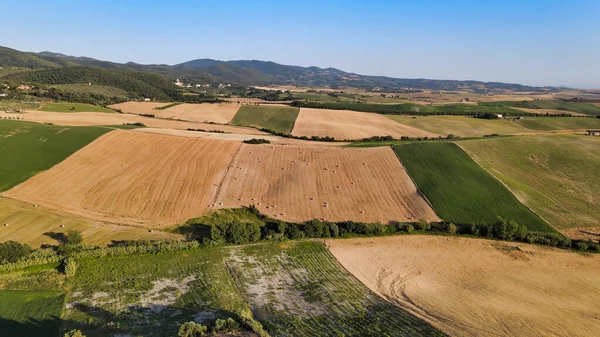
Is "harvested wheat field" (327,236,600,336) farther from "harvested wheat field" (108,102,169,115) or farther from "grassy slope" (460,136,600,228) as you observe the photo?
"harvested wheat field" (108,102,169,115)

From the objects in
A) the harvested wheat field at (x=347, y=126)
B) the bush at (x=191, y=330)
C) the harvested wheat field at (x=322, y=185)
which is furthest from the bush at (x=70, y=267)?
the harvested wheat field at (x=347, y=126)

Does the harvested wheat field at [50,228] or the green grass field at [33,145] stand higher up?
the green grass field at [33,145]

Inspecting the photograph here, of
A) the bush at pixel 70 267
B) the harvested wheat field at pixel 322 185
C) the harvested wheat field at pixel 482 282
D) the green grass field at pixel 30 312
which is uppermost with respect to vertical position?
the harvested wheat field at pixel 322 185

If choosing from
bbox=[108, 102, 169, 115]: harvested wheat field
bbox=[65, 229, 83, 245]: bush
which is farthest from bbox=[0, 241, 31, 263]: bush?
bbox=[108, 102, 169, 115]: harvested wheat field

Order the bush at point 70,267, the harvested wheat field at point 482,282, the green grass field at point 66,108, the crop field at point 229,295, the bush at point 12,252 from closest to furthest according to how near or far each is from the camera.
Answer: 1. the crop field at point 229,295
2. the harvested wheat field at point 482,282
3. the bush at point 70,267
4. the bush at point 12,252
5. the green grass field at point 66,108

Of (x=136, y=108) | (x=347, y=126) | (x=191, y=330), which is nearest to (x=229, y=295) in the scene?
(x=191, y=330)

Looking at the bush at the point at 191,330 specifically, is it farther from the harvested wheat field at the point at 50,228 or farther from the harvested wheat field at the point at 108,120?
the harvested wheat field at the point at 108,120

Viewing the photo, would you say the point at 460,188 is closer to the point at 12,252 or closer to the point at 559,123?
the point at 12,252
